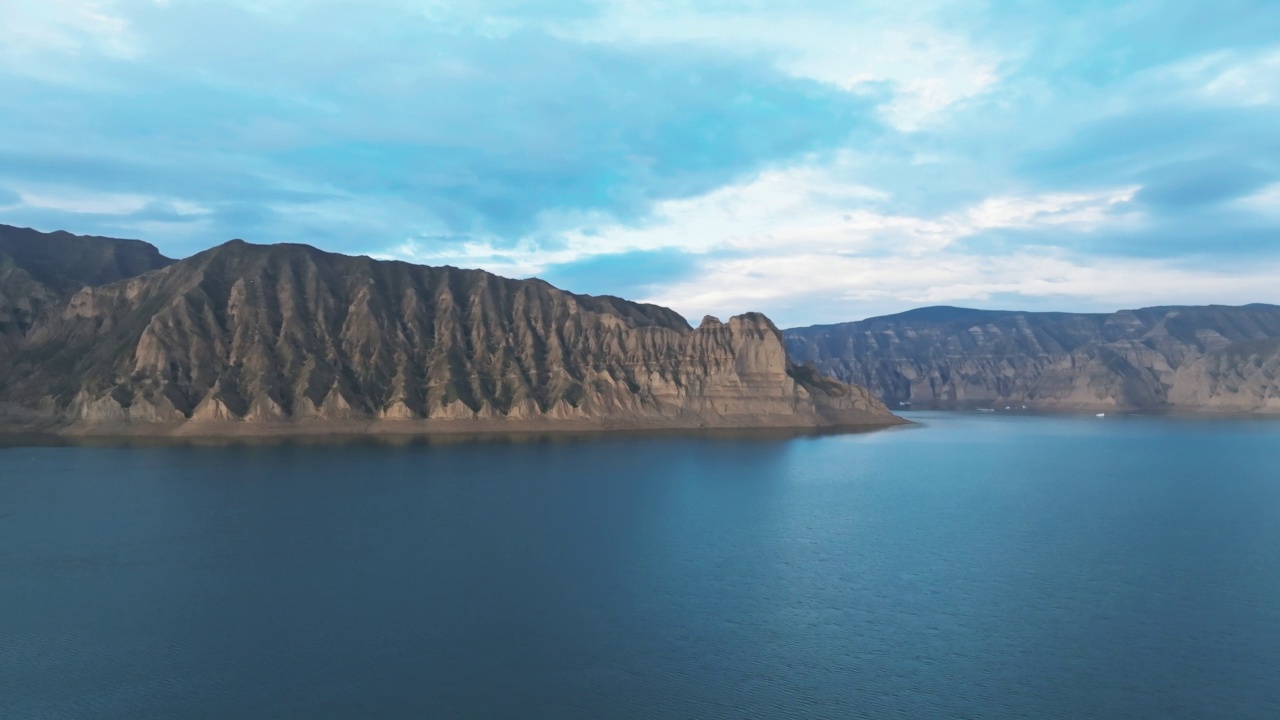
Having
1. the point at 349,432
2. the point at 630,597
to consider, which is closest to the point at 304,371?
the point at 349,432

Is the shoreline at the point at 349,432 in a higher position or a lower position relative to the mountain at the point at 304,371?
lower

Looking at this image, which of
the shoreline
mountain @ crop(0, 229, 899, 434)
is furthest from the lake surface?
mountain @ crop(0, 229, 899, 434)

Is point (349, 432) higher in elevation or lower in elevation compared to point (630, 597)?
higher

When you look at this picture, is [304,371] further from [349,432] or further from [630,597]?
[630,597]

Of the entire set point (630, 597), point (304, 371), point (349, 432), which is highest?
point (304, 371)

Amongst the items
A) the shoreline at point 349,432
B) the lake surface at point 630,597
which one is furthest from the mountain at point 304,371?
the lake surface at point 630,597

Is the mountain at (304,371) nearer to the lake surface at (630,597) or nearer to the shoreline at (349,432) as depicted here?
the shoreline at (349,432)

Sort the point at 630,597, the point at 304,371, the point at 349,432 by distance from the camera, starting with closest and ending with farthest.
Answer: the point at 630,597 < the point at 349,432 < the point at 304,371
